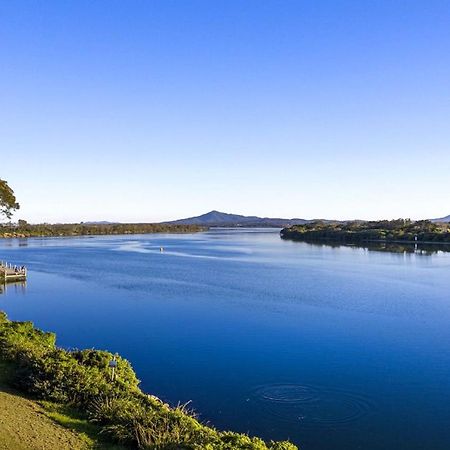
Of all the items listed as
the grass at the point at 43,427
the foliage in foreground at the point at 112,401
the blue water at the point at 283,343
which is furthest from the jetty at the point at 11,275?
the grass at the point at 43,427

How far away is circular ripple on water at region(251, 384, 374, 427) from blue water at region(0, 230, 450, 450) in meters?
0.04

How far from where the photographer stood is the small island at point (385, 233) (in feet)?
296

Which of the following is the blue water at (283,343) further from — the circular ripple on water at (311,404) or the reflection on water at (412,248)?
the reflection on water at (412,248)

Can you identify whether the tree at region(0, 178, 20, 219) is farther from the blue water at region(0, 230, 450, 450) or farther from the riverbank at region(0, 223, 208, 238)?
the riverbank at region(0, 223, 208, 238)

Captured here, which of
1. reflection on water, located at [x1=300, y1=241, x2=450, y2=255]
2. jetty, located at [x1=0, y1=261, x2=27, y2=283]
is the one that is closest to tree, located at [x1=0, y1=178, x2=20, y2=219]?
jetty, located at [x1=0, y1=261, x2=27, y2=283]

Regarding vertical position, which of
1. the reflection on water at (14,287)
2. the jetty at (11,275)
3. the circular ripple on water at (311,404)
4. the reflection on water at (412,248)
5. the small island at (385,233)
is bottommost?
the circular ripple on water at (311,404)

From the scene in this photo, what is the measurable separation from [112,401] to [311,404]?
4965 millimetres

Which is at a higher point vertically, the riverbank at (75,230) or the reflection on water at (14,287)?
the riverbank at (75,230)

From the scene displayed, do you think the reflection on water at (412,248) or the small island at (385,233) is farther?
the small island at (385,233)

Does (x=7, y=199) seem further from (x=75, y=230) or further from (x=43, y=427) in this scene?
(x=75, y=230)

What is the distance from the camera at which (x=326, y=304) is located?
26.2 meters

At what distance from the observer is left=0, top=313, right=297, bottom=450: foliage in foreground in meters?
7.49

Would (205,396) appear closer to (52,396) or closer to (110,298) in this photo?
(52,396)

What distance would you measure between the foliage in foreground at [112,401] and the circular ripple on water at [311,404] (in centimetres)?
226
